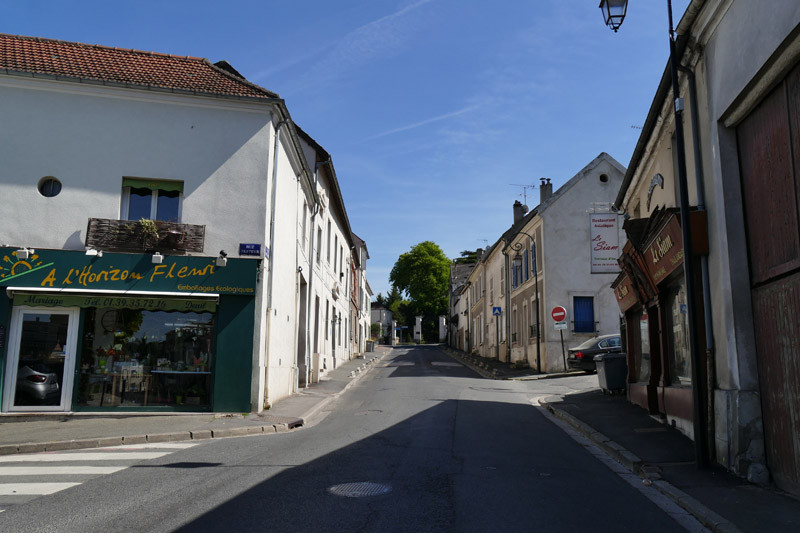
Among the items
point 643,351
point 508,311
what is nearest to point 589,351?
point 643,351

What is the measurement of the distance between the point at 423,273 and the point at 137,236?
212 feet

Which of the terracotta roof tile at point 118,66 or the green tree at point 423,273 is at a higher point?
the green tree at point 423,273

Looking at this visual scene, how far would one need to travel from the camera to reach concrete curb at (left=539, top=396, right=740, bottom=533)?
17.3ft

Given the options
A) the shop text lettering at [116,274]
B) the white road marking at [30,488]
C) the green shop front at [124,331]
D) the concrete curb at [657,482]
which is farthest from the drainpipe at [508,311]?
the white road marking at [30,488]

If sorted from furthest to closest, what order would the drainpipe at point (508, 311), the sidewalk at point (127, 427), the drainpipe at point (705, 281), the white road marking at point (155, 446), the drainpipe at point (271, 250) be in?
1. the drainpipe at point (508, 311)
2. the drainpipe at point (271, 250)
3. the sidewalk at point (127, 427)
4. the white road marking at point (155, 446)
5. the drainpipe at point (705, 281)

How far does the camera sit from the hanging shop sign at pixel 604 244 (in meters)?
25.1

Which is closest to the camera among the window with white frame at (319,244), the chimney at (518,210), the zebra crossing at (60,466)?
the zebra crossing at (60,466)

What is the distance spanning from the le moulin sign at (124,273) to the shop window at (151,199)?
3.26ft

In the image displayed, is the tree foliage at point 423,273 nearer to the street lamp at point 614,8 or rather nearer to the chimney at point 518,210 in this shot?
the chimney at point 518,210

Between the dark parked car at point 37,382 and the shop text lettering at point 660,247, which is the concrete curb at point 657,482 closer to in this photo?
the shop text lettering at point 660,247

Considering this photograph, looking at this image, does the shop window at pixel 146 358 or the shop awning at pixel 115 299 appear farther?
the shop window at pixel 146 358

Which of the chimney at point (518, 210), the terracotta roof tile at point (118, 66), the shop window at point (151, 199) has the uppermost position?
the chimney at point (518, 210)

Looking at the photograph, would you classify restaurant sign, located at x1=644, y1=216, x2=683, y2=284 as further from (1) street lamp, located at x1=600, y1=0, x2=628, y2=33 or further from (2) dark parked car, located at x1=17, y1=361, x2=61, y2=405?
(2) dark parked car, located at x1=17, y1=361, x2=61, y2=405

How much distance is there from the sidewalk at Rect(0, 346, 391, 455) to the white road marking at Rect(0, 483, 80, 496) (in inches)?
123
